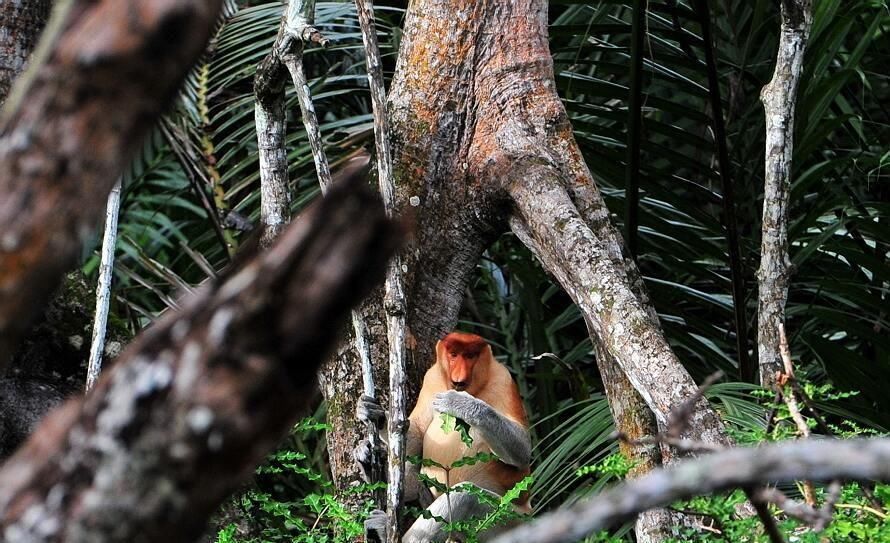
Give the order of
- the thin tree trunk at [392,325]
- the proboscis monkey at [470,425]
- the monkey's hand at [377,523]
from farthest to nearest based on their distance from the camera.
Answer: the proboscis monkey at [470,425], the monkey's hand at [377,523], the thin tree trunk at [392,325]

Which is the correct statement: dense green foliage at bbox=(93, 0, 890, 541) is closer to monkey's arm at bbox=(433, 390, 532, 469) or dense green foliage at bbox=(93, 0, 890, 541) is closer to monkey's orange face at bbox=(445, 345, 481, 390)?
monkey's arm at bbox=(433, 390, 532, 469)

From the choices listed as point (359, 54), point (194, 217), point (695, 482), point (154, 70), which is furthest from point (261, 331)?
point (194, 217)

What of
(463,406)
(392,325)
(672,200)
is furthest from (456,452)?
(392,325)

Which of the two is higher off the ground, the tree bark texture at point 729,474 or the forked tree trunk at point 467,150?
the tree bark texture at point 729,474

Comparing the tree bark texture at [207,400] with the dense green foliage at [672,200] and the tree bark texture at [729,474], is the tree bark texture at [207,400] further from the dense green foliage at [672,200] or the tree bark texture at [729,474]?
the dense green foliage at [672,200]

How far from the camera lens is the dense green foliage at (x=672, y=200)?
11.5 feet

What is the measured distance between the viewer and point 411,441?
3.67 meters

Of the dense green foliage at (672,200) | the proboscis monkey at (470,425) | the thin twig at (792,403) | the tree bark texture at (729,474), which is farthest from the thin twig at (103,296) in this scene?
the tree bark texture at (729,474)

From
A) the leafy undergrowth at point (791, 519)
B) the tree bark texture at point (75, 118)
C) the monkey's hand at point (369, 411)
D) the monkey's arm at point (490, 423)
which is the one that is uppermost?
the tree bark texture at point (75, 118)

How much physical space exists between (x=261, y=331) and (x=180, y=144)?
3529mm

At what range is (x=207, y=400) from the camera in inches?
31.7

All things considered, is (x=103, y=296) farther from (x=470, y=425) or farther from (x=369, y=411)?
(x=470, y=425)

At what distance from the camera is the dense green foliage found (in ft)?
11.5

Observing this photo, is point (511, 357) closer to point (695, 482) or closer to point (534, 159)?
point (534, 159)
